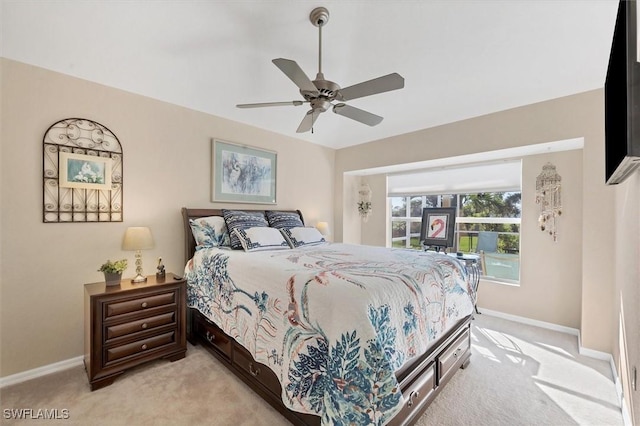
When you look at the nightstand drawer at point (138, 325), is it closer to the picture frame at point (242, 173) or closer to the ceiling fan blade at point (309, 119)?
the picture frame at point (242, 173)

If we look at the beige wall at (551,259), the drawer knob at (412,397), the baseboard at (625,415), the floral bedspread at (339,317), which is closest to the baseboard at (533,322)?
the beige wall at (551,259)

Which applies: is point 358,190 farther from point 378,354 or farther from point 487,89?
point 378,354

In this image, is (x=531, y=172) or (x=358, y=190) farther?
(x=358, y=190)

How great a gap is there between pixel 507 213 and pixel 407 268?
2765 millimetres

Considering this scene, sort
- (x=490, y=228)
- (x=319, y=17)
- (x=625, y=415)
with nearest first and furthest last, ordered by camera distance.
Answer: (x=625, y=415), (x=319, y=17), (x=490, y=228)

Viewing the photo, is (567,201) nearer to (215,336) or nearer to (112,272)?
(215,336)

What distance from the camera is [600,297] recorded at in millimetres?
2703

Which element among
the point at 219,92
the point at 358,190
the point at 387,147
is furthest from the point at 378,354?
the point at 358,190

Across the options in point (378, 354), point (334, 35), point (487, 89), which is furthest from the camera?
point (487, 89)

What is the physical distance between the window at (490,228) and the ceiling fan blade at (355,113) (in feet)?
8.10

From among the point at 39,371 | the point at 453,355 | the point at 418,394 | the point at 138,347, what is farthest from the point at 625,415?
the point at 39,371

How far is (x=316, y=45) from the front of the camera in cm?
283

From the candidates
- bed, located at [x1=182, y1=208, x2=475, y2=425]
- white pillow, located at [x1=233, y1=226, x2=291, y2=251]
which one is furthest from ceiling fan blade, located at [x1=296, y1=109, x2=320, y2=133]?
bed, located at [x1=182, y1=208, x2=475, y2=425]

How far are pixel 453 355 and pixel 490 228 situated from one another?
98.0 inches
